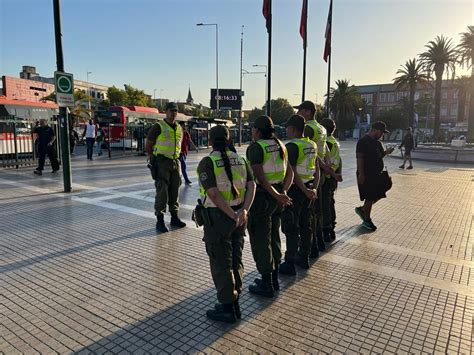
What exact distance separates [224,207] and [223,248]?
35cm

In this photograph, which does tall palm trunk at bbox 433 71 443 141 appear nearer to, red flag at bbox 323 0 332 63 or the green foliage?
red flag at bbox 323 0 332 63

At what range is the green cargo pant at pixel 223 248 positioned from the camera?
2961mm

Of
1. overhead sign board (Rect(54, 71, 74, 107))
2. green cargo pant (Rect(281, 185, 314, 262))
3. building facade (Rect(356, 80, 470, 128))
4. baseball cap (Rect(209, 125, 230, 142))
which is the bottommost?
green cargo pant (Rect(281, 185, 314, 262))

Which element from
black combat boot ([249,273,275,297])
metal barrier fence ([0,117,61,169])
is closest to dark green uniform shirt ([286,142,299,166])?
black combat boot ([249,273,275,297])

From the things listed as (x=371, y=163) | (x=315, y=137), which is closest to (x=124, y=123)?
(x=371, y=163)

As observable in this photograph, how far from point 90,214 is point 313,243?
419 cm

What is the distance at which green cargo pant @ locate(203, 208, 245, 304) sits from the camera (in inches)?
117

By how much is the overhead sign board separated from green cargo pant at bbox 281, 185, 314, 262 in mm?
6530

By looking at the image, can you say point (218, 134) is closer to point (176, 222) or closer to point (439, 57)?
point (176, 222)

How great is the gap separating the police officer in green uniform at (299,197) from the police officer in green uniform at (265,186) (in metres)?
0.45

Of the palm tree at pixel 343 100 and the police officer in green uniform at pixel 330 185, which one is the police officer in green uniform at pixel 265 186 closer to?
the police officer in green uniform at pixel 330 185

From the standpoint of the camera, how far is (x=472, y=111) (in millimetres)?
26906

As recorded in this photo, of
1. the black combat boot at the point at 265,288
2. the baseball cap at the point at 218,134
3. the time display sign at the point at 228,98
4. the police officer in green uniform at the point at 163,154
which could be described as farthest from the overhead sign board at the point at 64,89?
the time display sign at the point at 228,98

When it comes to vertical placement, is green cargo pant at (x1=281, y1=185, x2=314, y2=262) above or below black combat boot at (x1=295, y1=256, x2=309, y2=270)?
above
